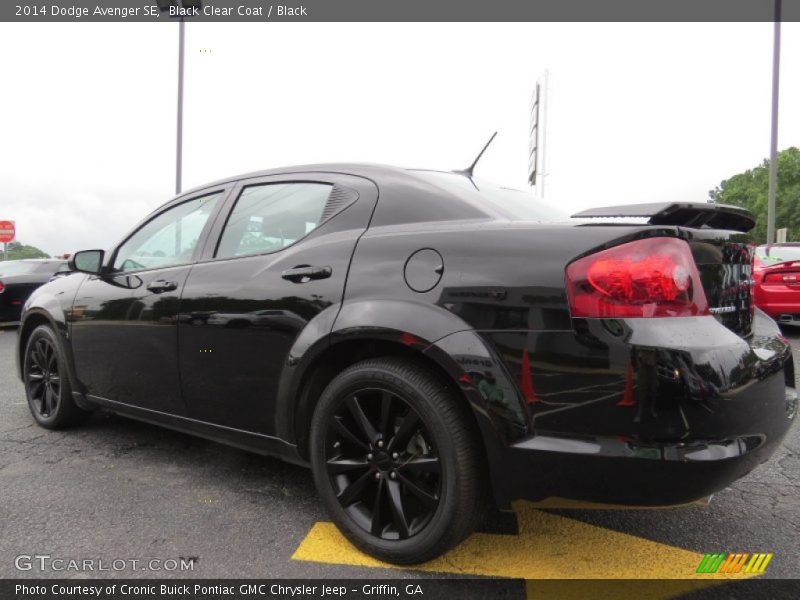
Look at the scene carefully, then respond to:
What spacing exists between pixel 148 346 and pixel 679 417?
7.99 ft

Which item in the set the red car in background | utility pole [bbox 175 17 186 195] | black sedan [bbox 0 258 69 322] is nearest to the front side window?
the red car in background

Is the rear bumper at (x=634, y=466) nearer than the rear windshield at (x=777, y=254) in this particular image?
Yes

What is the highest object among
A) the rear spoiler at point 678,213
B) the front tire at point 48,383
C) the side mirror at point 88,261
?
the rear spoiler at point 678,213

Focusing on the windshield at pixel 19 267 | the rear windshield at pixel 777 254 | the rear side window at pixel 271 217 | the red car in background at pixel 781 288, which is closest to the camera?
the rear side window at pixel 271 217

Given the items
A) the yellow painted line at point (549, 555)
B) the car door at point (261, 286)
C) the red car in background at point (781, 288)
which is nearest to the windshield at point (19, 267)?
the car door at point (261, 286)

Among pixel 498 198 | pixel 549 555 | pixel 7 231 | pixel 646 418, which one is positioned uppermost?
pixel 7 231

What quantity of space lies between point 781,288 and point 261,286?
298 inches

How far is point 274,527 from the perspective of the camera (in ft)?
7.82

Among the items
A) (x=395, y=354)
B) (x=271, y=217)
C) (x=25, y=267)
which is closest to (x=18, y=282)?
(x=25, y=267)

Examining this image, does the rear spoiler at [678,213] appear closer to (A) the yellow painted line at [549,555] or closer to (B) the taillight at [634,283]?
(B) the taillight at [634,283]

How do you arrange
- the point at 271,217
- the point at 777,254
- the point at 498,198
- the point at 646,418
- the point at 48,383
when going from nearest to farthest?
1. the point at 646,418
2. the point at 498,198
3. the point at 271,217
4. the point at 48,383
5. the point at 777,254

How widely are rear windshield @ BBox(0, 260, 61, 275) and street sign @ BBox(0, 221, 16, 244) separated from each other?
15.9 m

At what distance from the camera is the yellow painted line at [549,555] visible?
2049 millimetres

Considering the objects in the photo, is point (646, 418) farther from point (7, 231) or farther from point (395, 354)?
point (7, 231)
